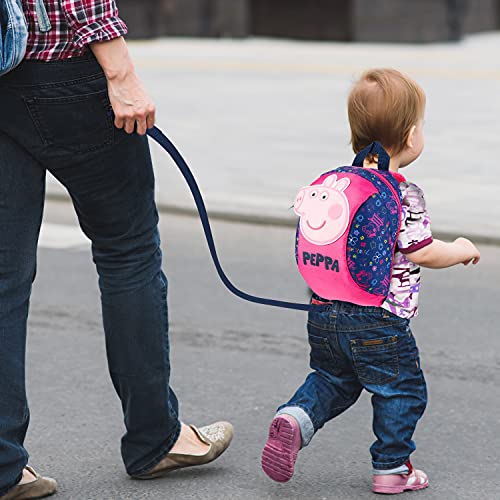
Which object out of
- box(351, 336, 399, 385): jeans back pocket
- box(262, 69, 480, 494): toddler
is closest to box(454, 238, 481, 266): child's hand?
box(262, 69, 480, 494): toddler

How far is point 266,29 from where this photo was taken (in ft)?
78.2

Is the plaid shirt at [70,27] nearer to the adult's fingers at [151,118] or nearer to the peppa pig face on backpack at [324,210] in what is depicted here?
the adult's fingers at [151,118]

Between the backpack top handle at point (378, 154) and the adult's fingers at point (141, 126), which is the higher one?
the adult's fingers at point (141, 126)

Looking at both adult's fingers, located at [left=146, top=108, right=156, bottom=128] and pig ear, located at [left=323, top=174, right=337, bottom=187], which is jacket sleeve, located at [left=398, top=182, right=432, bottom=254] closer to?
pig ear, located at [left=323, top=174, right=337, bottom=187]

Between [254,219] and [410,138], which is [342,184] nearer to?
[410,138]

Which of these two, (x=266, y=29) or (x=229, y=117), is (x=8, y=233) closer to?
(x=229, y=117)

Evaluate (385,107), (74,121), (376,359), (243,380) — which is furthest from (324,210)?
(243,380)

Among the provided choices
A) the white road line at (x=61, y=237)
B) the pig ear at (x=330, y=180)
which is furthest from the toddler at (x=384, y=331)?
the white road line at (x=61, y=237)

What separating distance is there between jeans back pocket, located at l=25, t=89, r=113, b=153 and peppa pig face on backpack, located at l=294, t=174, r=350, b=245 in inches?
21.5

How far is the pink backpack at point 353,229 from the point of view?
10.8 ft

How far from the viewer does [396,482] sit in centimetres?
361

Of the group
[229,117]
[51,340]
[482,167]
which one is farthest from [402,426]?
[229,117]

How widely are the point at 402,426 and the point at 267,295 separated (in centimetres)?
283

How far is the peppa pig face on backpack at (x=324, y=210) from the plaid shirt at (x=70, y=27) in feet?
2.18
